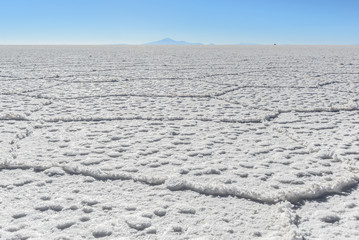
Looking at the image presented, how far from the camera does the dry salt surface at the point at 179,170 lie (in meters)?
0.68

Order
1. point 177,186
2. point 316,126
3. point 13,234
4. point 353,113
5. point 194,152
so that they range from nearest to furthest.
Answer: point 13,234 < point 177,186 < point 194,152 < point 316,126 < point 353,113

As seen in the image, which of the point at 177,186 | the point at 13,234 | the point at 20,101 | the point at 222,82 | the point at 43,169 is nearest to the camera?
the point at 13,234

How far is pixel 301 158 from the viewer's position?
1040 mm

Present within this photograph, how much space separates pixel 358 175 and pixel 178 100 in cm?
124

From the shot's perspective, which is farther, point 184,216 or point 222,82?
point 222,82

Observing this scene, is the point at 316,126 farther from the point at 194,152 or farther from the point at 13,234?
the point at 13,234

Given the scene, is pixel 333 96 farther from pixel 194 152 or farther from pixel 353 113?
pixel 194 152

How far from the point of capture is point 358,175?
35.1 inches

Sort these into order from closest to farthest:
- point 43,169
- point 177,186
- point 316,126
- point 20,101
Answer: point 177,186
point 43,169
point 316,126
point 20,101

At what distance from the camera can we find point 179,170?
95cm

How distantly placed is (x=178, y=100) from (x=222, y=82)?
0.91 meters

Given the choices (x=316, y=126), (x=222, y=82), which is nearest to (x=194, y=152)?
(x=316, y=126)

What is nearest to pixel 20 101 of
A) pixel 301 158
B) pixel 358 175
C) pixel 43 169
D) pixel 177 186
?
pixel 43 169

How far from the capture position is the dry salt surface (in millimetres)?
678
